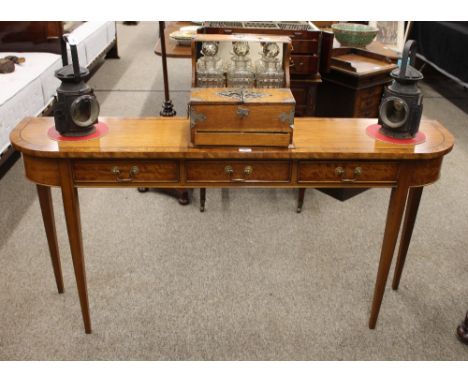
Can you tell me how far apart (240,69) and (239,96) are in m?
0.29

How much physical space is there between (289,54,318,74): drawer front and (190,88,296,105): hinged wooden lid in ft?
3.60

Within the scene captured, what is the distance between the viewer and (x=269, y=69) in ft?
6.86

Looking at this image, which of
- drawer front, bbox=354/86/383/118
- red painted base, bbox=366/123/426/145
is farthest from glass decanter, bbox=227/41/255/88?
drawer front, bbox=354/86/383/118

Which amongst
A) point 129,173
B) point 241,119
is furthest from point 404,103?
point 129,173

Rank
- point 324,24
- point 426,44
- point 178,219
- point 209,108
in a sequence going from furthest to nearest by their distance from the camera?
point 426,44
point 324,24
point 178,219
point 209,108

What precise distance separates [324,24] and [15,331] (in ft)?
11.0

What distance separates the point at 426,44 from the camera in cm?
602

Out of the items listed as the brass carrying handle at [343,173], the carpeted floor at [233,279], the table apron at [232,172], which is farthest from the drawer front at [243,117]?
the carpeted floor at [233,279]

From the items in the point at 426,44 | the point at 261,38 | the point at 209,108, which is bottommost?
the point at 426,44

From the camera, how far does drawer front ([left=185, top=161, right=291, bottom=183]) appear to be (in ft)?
6.05

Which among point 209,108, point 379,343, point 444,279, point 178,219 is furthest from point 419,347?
point 178,219

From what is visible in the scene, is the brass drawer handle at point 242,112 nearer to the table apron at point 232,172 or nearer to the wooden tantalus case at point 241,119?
the wooden tantalus case at point 241,119

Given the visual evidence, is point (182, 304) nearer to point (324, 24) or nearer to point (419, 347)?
point (419, 347)

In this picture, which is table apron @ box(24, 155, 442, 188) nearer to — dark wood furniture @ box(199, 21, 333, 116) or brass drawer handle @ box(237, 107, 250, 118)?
brass drawer handle @ box(237, 107, 250, 118)
